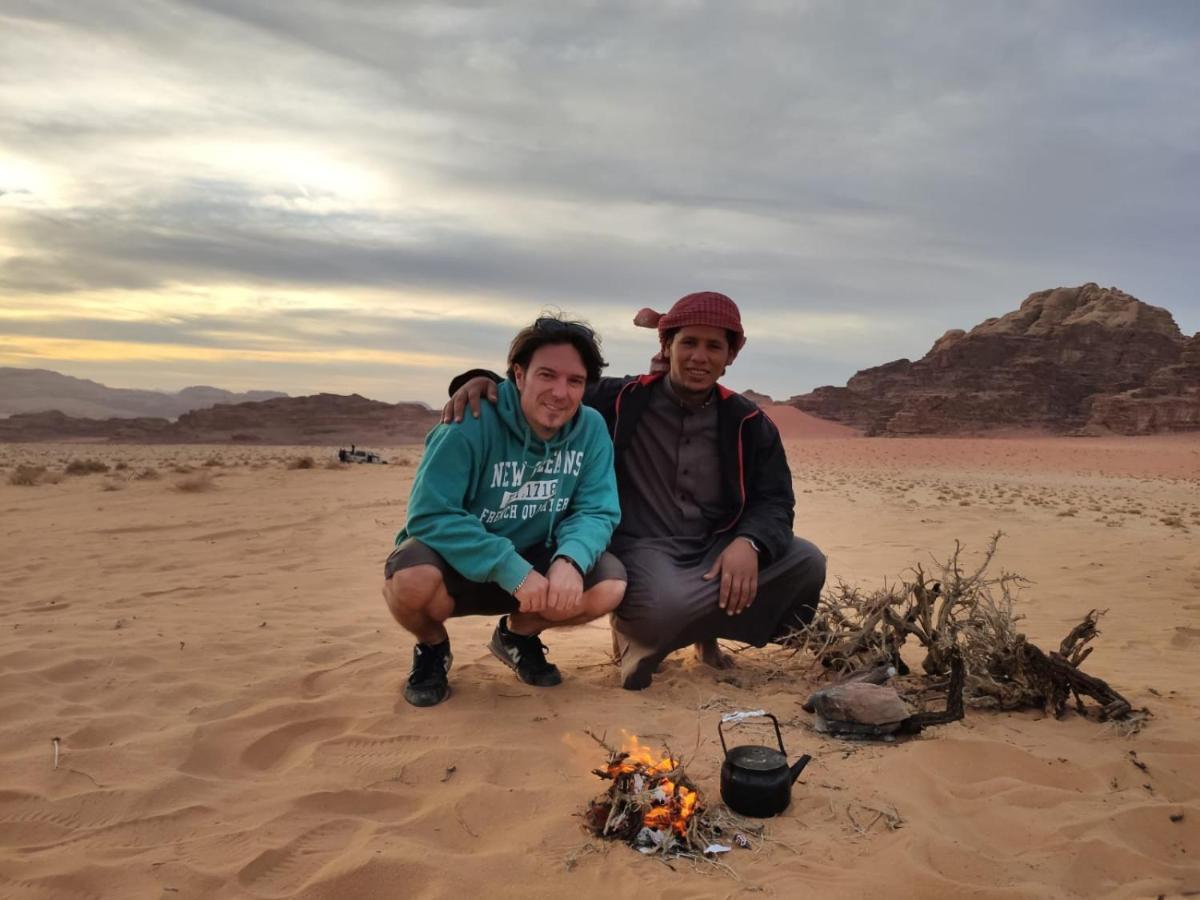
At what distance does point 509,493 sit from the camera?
360 cm

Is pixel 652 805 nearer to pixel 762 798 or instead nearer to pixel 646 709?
pixel 762 798

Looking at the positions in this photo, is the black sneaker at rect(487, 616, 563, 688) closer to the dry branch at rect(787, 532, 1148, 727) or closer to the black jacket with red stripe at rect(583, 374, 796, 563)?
the black jacket with red stripe at rect(583, 374, 796, 563)

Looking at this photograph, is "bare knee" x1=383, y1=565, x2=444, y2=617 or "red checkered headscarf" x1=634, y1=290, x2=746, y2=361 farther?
"red checkered headscarf" x1=634, y1=290, x2=746, y2=361

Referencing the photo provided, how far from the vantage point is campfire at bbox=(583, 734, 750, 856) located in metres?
2.46

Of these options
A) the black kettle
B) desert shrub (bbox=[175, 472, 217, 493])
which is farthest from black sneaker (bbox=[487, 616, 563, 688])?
desert shrub (bbox=[175, 472, 217, 493])

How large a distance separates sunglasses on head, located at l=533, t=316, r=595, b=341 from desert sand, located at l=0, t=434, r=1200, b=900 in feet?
5.33

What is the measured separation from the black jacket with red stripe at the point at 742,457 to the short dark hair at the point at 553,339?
0.63m

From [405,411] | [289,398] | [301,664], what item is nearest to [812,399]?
[405,411]

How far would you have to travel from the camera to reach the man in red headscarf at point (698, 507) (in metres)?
3.86

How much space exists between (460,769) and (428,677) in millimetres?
798

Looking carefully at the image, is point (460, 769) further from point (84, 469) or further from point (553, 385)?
point (84, 469)

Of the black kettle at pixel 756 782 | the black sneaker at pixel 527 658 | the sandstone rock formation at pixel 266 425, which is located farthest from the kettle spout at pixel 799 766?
the sandstone rock formation at pixel 266 425

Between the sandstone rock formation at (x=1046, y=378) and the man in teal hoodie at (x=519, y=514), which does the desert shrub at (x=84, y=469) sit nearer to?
the man in teal hoodie at (x=519, y=514)

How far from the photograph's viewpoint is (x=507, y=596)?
3.69 m
